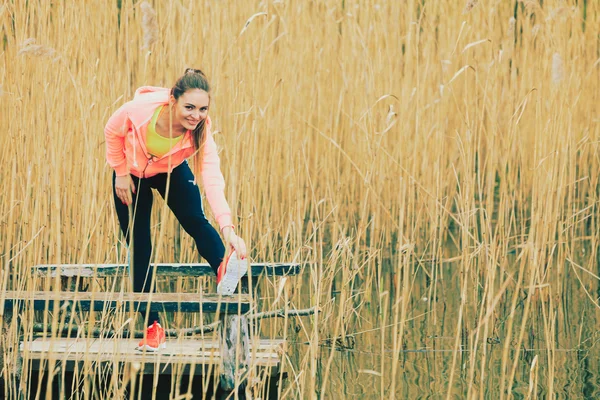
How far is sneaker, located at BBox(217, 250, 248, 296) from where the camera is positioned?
198 cm

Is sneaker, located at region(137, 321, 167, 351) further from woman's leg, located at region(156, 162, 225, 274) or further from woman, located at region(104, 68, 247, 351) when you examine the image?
woman's leg, located at region(156, 162, 225, 274)

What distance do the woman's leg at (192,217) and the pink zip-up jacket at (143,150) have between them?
6 cm

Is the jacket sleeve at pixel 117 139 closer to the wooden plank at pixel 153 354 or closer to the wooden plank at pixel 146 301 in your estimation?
the wooden plank at pixel 146 301

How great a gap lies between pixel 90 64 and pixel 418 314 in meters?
1.29

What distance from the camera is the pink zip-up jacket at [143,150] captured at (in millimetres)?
2072

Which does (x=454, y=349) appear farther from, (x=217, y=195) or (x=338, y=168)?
(x=338, y=168)

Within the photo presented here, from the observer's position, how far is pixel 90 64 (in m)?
2.65

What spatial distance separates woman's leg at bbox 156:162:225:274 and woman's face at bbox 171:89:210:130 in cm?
20

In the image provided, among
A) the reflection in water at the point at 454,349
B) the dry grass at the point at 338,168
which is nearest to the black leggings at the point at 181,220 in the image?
the dry grass at the point at 338,168

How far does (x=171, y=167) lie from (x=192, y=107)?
5.9 inches

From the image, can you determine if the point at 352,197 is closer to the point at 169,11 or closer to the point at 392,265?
the point at 392,265

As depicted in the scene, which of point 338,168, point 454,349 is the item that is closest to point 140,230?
point 454,349

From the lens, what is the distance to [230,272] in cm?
200

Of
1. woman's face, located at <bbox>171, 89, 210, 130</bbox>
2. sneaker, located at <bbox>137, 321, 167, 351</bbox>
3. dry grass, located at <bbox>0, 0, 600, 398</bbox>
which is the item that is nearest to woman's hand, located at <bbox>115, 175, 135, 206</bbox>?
dry grass, located at <bbox>0, 0, 600, 398</bbox>
